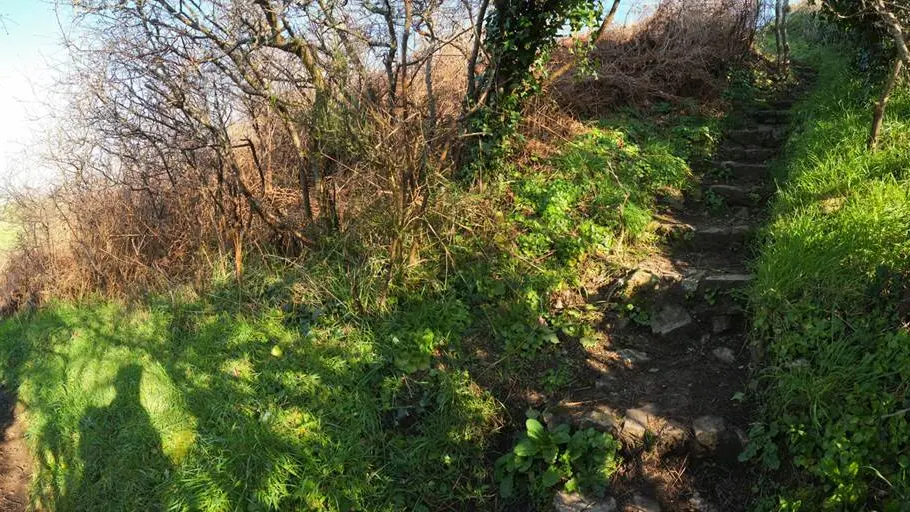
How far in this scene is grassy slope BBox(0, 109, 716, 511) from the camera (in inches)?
149

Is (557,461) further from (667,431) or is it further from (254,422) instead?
(254,422)

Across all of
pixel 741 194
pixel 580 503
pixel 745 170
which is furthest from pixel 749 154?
pixel 580 503

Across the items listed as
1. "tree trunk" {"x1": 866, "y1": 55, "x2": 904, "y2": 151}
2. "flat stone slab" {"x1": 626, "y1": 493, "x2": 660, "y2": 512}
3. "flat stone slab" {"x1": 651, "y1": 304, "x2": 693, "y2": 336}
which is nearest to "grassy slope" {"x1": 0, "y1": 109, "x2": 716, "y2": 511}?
"flat stone slab" {"x1": 651, "y1": 304, "x2": 693, "y2": 336}

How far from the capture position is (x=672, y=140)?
6883mm

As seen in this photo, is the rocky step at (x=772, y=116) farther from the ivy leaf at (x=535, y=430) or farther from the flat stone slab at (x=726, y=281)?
the ivy leaf at (x=535, y=430)

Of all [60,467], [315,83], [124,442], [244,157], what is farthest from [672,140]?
[60,467]

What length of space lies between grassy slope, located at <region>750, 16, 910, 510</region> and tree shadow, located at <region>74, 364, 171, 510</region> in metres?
4.23

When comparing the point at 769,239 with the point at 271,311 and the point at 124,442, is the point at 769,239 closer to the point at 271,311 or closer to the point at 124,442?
the point at 271,311

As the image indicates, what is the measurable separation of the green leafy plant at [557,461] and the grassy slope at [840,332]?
0.85 m

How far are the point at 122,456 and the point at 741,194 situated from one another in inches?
257

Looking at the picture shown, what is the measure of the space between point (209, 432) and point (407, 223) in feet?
7.68

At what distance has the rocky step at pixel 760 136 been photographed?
7.02m

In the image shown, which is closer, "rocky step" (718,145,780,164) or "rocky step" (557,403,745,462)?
"rocky step" (557,403,745,462)

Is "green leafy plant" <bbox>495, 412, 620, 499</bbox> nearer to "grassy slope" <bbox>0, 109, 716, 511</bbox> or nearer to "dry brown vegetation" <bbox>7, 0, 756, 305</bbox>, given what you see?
"grassy slope" <bbox>0, 109, 716, 511</bbox>
